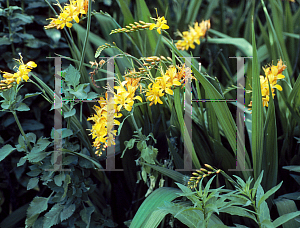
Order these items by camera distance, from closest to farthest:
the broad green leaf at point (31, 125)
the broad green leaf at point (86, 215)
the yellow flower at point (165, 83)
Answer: the yellow flower at point (165, 83) → the broad green leaf at point (86, 215) → the broad green leaf at point (31, 125)

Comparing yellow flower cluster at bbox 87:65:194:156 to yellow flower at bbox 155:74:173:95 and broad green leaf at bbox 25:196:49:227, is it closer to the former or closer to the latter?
yellow flower at bbox 155:74:173:95

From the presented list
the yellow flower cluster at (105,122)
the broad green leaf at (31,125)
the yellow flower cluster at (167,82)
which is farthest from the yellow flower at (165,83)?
the broad green leaf at (31,125)

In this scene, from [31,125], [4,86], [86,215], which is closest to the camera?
[4,86]

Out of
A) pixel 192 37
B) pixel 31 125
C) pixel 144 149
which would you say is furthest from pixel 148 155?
pixel 192 37

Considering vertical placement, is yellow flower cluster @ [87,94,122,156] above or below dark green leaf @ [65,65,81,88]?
below

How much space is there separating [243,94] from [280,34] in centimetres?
41

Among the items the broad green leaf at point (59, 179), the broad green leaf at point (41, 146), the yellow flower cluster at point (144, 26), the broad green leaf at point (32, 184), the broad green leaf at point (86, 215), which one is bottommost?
the broad green leaf at point (86, 215)

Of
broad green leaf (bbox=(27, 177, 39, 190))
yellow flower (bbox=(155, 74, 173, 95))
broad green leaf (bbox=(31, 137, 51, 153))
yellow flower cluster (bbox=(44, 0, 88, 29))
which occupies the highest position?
yellow flower cluster (bbox=(44, 0, 88, 29))

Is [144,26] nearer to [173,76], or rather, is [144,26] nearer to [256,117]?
[173,76]

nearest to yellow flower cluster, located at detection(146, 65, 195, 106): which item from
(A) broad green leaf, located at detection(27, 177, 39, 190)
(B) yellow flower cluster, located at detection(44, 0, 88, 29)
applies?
(B) yellow flower cluster, located at detection(44, 0, 88, 29)

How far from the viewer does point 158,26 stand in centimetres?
75

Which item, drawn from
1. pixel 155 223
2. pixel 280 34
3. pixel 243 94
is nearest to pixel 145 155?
pixel 155 223

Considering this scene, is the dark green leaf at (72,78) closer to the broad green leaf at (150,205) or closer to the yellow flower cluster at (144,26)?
the yellow flower cluster at (144,26)

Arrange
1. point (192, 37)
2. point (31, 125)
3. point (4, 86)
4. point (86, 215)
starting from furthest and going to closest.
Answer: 1. point (192, 37)
2. point (31, 125)
3. point (86, 215)
4. point (4, 86)
